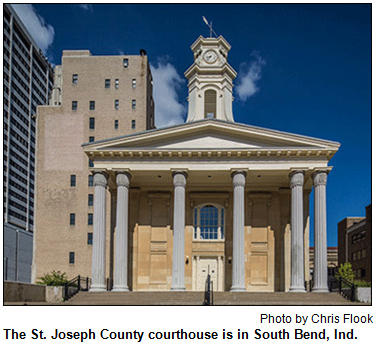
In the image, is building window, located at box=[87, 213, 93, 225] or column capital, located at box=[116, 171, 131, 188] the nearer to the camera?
column capital, located at box=[116, 171, 131, 188]

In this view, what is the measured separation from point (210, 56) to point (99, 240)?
18.9 meters

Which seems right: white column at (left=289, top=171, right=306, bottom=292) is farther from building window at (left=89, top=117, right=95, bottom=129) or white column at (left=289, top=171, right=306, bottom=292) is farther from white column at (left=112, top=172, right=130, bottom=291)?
building window at (left=89, top=117, right=95, bottom=129)

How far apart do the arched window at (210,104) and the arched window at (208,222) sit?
771cm

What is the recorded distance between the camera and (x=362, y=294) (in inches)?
1220

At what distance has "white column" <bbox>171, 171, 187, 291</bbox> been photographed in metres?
35.5

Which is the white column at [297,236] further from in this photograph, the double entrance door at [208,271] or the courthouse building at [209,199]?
the double entrance door at [208,271]

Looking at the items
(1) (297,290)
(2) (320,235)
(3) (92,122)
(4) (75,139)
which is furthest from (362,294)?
(4) (75,139)

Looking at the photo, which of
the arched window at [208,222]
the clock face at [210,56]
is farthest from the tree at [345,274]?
the clock face at [210,56]

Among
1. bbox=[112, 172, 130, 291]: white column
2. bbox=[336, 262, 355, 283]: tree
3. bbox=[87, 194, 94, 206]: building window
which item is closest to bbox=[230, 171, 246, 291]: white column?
bbox=[336, 262, 355, 283]: tree

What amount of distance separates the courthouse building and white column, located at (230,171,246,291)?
0.07 metres

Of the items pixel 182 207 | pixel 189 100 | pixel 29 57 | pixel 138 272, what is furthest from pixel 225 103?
pixel 29 57

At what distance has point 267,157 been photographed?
36906 mm

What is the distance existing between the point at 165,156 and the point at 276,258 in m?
11.4

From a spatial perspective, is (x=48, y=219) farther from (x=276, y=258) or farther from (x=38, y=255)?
(x=276, y=258)
